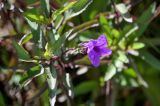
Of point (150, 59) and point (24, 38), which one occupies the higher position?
point (24, 38)

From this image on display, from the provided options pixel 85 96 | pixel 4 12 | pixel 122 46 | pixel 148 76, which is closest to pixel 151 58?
pixel 122 46

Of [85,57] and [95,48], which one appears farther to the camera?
[85,57]

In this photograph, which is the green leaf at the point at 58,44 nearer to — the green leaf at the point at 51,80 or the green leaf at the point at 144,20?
the green leaf at the point at 51,80

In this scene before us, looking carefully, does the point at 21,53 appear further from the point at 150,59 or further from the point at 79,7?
the point at 150,59

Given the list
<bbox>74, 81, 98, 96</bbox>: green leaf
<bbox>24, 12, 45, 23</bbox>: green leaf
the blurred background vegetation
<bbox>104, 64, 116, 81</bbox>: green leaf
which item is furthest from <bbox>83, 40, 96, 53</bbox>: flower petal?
<bbox>74, 81, 98, 96</bbox>: green leaf

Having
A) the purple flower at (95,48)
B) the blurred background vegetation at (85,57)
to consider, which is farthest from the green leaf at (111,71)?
the purple flower at (95,48)

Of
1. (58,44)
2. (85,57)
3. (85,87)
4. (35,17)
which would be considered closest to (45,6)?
(35,17)

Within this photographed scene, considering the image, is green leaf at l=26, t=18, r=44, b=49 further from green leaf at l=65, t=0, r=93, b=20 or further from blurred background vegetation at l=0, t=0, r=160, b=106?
green leaf at l=65, t=0, r=93, b=20

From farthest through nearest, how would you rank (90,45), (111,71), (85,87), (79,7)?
(85,87) < (111,71) < (79,7) < (90,45)
